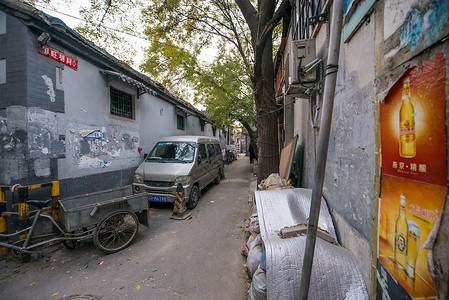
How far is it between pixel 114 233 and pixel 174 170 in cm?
230

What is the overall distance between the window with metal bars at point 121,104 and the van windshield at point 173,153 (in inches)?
68.0

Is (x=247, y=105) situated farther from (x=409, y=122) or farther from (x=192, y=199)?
(x=409, y=122)

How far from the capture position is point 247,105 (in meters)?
10.9

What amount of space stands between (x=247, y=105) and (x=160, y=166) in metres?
6.66

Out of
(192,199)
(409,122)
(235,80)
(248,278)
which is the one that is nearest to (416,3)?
(409,122)

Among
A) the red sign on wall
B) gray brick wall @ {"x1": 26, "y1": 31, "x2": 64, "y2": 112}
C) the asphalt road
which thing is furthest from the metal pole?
the red sign on wall

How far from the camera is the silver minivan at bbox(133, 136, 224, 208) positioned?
538 centimetres

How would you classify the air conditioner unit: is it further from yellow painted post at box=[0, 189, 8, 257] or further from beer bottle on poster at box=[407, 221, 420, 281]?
yellow painted post at box=[0, 189, 8, 257]

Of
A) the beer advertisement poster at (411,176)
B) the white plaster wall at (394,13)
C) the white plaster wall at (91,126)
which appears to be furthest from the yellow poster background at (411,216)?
the white plaster wall at (91,126)

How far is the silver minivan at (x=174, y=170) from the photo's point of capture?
212 inches

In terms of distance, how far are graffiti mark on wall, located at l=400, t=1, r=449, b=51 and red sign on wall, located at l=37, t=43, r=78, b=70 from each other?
19.2 ft

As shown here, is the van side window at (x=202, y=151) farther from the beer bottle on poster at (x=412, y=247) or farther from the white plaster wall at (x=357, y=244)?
the beer bottle on poster at (x=412, y=247)

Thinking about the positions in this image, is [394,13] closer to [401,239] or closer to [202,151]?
[401,239]

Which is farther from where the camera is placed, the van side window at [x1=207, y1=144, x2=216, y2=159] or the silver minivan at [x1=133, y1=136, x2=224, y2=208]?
the van side window at [x1=207, y1=144, x2=216, y2=159]
